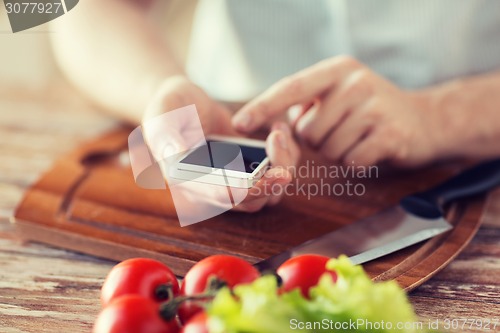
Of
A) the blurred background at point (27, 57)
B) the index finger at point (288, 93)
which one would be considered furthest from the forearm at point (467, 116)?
the blurred background at point (27, 57)

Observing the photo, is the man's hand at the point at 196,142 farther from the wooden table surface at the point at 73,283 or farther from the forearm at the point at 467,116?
the forearm at the point at 467,116

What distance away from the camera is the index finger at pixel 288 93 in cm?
81

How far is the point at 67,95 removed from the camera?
136 centimetres

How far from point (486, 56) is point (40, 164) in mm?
831

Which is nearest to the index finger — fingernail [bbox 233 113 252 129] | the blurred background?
fingernail [bbox 233 113 252 129]

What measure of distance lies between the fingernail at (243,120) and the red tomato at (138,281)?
335 mm

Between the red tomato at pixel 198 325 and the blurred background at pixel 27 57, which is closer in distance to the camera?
the red tomato at pixel 198 325

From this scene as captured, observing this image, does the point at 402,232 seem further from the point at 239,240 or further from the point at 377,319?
the point at 377,319

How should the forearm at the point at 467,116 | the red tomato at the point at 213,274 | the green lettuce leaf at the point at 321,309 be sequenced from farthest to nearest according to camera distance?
1. the forearm at the point at 467,116
2. the red tomato at the point at 213,274
3. the green lettuce leaf at the point at 321,309

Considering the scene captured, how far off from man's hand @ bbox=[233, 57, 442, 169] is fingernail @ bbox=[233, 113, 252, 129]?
52 mm

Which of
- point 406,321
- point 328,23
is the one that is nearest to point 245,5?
point 328,23

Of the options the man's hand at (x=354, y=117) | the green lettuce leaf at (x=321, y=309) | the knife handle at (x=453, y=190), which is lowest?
the knife handle at (x=453, y=190)

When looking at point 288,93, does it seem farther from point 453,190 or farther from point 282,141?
point 453,190

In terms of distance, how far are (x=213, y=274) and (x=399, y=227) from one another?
0.31 meters
